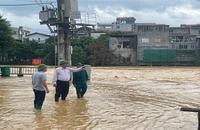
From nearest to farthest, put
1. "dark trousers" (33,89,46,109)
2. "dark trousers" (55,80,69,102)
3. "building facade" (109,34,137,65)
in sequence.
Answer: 1. "dark trousers" (33,89,46,109)
2. "dark trousers" (55,80,69,102)
3. "building facade" (109,34,137,65)

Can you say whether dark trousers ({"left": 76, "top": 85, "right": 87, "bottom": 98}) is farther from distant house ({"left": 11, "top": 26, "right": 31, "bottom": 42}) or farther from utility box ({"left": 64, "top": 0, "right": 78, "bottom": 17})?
distant house ({"left": 11, "top": 26, "right": 31, "bottom": 42})

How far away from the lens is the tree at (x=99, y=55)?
66.6 m

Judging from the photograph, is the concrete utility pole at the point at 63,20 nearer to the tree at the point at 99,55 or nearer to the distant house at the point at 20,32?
the tree at the point at 99,55

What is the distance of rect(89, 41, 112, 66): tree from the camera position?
66.6m

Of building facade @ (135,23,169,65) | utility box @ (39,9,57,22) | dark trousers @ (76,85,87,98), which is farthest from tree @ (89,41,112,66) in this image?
dark trousers @ (76,85,87,98)

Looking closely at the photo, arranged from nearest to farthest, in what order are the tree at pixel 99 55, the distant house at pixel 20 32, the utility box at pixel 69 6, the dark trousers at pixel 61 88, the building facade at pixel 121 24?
1. the dark trousers at pixel 61 88
2. the utility box at pixel 69 6
3. the tree at pixel 99 55
4. the distant house at pixel 20 32
5. the building facade at pixel 121 24

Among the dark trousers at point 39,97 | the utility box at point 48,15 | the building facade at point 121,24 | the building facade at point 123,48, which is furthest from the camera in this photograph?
the building facade at point 121,24

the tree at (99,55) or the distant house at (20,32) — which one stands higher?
the distant house at (20,32)

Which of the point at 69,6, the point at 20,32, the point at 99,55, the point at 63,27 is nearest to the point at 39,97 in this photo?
the point at 63,27

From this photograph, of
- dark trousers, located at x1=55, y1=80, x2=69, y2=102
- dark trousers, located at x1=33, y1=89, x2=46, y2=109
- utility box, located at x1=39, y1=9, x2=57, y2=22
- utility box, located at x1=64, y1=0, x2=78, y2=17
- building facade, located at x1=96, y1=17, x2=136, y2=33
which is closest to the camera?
dark trousers, located at x1=33, y1=89, x2=46, y2=109

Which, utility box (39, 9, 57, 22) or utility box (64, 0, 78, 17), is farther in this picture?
utility box (39, 9, 57, 22)

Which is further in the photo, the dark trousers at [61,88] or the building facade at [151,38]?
the building facade at [151,38]

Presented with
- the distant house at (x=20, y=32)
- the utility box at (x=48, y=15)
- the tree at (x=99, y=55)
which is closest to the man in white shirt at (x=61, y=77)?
the utility box at (x=48, y=15)

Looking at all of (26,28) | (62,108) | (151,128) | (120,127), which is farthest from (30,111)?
(26,28)
